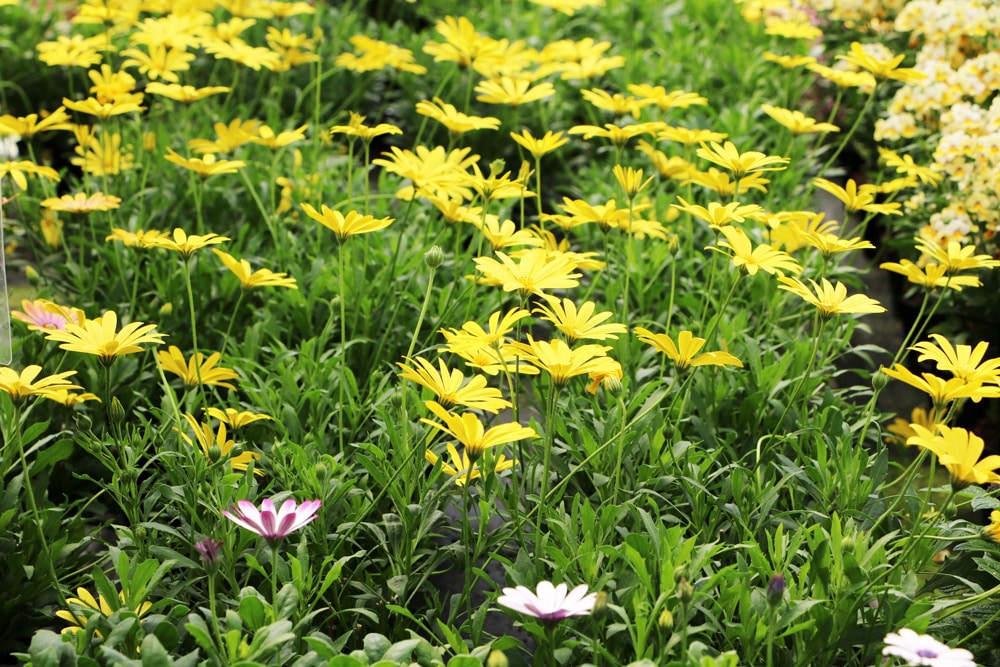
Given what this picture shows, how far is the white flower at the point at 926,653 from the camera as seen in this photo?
1144 millimetres

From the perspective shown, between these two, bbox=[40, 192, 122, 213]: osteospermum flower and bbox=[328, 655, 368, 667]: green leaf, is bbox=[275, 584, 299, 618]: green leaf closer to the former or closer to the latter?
bbox=[328, 655, 368, 667]: green leaf

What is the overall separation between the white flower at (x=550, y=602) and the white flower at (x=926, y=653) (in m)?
0.33

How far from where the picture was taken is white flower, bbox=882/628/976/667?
1144mm

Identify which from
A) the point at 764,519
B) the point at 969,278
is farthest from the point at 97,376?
the point at 969,278

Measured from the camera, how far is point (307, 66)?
387 cm

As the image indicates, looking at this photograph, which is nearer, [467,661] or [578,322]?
[467,661]

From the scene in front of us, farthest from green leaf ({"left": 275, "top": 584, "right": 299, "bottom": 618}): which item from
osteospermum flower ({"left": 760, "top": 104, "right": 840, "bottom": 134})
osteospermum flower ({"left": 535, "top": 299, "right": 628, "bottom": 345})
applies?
osteospermum flower ({"left": 760, "top": 104, "right": 840, "bottom": 134})

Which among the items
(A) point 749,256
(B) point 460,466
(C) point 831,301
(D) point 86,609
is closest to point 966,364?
(C) point 831,301

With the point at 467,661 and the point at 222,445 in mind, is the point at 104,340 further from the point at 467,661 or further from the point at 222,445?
the point at 467,661

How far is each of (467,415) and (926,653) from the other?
60 centimetres

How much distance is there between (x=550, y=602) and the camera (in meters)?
1.27

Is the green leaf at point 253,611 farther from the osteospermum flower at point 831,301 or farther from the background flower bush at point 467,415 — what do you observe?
the osteospermum flower at point 831,301

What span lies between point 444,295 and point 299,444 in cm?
46

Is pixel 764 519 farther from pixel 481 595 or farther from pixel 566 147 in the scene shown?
pixel 566 147
